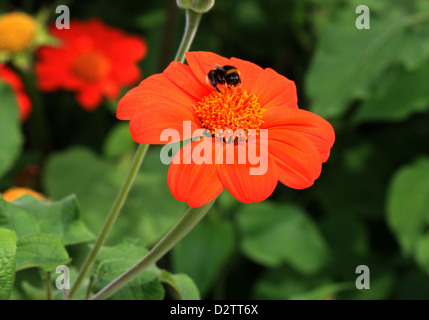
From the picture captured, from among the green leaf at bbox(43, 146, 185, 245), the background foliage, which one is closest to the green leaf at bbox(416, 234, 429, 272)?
the background foliage

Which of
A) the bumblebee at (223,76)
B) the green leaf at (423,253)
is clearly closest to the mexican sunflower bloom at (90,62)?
the green leaf at (423,253)

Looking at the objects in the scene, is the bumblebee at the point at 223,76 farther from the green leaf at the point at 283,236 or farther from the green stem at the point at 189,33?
the green leaf at the point at 283,236

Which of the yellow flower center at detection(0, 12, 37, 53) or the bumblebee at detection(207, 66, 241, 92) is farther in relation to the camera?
the yellow flower center at detection(0, 12, 37, 53)

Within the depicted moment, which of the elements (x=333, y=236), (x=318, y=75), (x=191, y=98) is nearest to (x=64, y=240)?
(x=191, y=98)

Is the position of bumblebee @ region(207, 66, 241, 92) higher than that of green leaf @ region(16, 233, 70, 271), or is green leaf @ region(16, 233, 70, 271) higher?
bumblebee @ region(207, 66, 241, 92)

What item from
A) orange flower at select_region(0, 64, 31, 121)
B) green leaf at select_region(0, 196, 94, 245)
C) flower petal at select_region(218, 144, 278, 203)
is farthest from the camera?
orange flower at select_region(0, 64, 31, 121)

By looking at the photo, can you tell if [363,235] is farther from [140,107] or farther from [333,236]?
[140,107]

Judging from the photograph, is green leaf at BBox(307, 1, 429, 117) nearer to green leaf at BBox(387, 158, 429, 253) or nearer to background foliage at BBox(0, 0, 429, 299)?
background foliage at BBox(0, 0, 429, 299)
